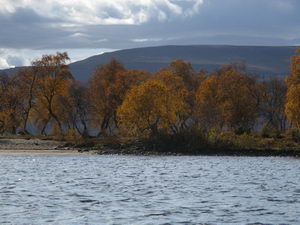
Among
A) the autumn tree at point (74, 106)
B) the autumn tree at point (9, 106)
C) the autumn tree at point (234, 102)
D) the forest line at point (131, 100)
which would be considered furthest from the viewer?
the autumn tree at point (74, 106)

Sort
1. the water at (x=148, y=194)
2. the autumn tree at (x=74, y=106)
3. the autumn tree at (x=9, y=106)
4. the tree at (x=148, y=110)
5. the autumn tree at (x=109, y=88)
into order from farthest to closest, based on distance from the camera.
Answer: the autumn tree at (x=74, y=106)
the autumn tree at (x=109, y=88)
the autumn tree at (x=9, y=106)
the tree at (x=148, y=110)
the water at (x=148, y=194)

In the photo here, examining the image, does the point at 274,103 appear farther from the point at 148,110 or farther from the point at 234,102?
the point at 148,110

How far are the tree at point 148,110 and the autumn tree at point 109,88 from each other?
13505mm

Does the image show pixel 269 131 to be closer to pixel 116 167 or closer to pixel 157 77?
pixel 157 77

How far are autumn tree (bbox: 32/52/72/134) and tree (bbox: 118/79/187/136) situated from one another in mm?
17705

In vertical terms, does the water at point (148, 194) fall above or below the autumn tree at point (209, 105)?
below

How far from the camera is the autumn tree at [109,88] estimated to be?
109875 millimetres

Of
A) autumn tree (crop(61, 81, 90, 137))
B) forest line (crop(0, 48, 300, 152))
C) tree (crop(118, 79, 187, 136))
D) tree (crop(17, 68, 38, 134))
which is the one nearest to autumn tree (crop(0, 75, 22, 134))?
forest line (crop(0, 48, 300, 152))

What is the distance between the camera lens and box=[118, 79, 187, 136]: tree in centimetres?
9406

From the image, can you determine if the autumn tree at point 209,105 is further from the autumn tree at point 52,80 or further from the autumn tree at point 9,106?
the autumn tree at point 9,106

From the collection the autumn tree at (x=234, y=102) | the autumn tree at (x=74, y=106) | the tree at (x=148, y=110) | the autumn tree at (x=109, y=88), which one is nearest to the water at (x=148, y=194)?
the tree at (x=148, y=110)

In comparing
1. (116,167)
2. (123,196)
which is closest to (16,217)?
(123,196)

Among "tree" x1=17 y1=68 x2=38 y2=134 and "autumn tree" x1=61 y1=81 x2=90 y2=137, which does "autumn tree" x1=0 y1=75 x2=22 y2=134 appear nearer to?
"tree" x1=17 y1=68 x2=38 y2=134

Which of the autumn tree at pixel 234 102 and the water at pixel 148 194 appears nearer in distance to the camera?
the water at pixel 148 194
